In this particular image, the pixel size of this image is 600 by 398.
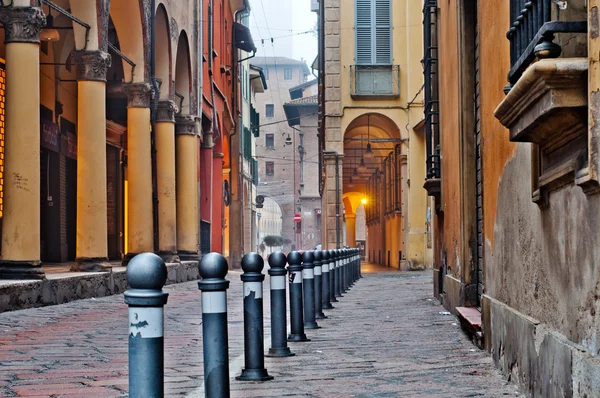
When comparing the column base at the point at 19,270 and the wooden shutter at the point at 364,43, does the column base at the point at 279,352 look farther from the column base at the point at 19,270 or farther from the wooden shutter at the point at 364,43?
the wooden shutter at the point at 364,43

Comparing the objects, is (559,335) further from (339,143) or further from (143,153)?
(339,143)

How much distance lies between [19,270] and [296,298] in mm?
4912

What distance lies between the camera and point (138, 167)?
1880 cm

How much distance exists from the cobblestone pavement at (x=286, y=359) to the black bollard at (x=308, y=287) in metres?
0.18

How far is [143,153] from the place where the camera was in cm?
1883

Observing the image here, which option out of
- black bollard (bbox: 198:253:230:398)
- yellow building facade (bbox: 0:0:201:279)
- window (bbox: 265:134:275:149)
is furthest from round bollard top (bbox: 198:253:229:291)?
window (bbox: 265:134:275:149)

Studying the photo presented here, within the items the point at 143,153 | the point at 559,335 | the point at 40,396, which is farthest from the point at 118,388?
the point at 143,153

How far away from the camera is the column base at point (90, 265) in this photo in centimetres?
1499

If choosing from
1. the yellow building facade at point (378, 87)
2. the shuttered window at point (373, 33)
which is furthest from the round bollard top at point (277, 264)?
the shuttered window at point (373, 33)

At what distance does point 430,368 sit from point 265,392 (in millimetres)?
1532

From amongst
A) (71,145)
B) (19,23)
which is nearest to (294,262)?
(19,23)

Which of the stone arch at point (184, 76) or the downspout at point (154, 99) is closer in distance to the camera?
the downspout at point (154, 99)

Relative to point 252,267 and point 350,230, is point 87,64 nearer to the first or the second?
point 252,267

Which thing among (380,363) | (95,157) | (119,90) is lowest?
(380,363)
